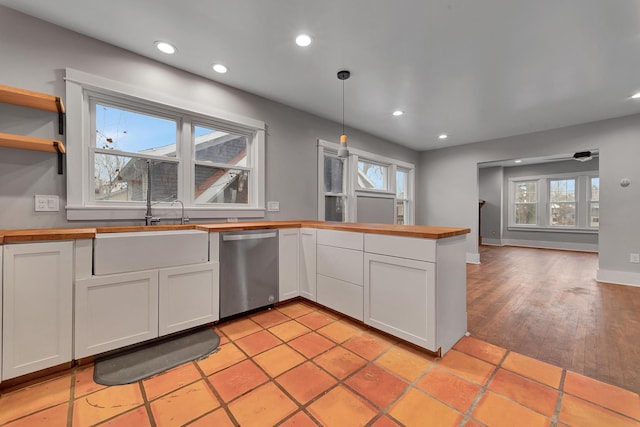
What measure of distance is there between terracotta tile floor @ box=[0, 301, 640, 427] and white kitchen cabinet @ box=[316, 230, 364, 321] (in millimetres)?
451

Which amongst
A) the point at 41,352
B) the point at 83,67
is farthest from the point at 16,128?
the point at 41,352

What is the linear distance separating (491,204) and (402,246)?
783 centimetres

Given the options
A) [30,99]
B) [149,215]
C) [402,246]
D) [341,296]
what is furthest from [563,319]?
[30,99]

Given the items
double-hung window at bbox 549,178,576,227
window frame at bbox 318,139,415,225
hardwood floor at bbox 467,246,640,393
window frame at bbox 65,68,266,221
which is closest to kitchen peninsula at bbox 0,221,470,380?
window frame at bbox 65,68,266,221

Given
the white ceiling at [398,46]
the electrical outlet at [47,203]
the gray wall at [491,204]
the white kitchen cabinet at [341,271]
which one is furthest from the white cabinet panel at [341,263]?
the gray wall at [491,204]

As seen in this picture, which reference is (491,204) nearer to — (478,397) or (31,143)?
(478,397)

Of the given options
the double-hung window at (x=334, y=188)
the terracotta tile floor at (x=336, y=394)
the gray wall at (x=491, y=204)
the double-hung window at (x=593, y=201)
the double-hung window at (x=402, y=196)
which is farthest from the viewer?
the gray wall at (x=491, y=204)

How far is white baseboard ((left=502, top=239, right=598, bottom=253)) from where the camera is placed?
21.9ft

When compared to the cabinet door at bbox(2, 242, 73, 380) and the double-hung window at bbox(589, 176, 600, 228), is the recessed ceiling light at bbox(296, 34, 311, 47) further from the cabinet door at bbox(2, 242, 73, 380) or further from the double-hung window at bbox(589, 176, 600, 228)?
the double-hung window at bbox(589, 176, 600, 228)

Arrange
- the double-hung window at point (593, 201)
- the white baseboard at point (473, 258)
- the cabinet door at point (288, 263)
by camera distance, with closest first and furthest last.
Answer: the cabinet door at point (288, 263) < the white baseboard at point (473, 258) < the double-hung window at point (593, 201)

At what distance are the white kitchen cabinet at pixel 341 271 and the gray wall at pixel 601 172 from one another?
3.90m

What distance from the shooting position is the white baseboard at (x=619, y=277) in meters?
3.65

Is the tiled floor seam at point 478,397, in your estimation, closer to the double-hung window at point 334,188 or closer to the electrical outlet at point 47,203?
the double-hung window at point 334,188

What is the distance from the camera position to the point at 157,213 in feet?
8.02
